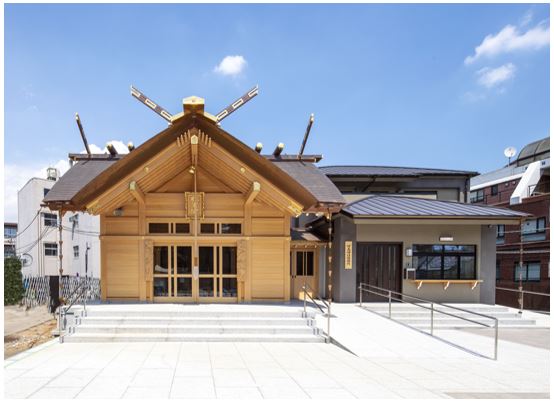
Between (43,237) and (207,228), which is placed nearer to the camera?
(207,228)

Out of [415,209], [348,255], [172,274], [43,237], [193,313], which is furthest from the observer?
[43,237]

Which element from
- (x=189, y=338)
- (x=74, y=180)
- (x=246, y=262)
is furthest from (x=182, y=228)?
(x=74, y=180)

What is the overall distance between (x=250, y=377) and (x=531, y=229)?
72.4ft

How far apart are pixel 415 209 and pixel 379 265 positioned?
2782 mm

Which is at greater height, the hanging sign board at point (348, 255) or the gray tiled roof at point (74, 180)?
the gray tiled roof at point (74, 180)

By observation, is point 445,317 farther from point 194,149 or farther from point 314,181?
point 194,149

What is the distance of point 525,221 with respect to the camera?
18.7 metres

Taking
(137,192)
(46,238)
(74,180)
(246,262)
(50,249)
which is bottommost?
(50,249)

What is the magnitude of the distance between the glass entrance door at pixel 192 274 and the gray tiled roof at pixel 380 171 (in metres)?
8.10

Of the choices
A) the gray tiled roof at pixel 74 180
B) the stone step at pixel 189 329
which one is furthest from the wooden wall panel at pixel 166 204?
the stone step at pixel 189 329

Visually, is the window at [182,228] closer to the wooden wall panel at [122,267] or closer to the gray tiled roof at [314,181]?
the wooden wall panel at [122,267]

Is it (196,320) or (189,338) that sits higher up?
(196,320)

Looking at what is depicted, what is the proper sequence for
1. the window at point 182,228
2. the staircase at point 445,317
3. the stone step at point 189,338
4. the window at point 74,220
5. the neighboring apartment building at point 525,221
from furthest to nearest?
the window at point 74,220 → the neighboring apartment building at point 525,221 → the staircase at point 445,317 → the window at point 182,228 → the stone step at point 189,338

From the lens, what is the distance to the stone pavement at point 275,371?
14.5ft
